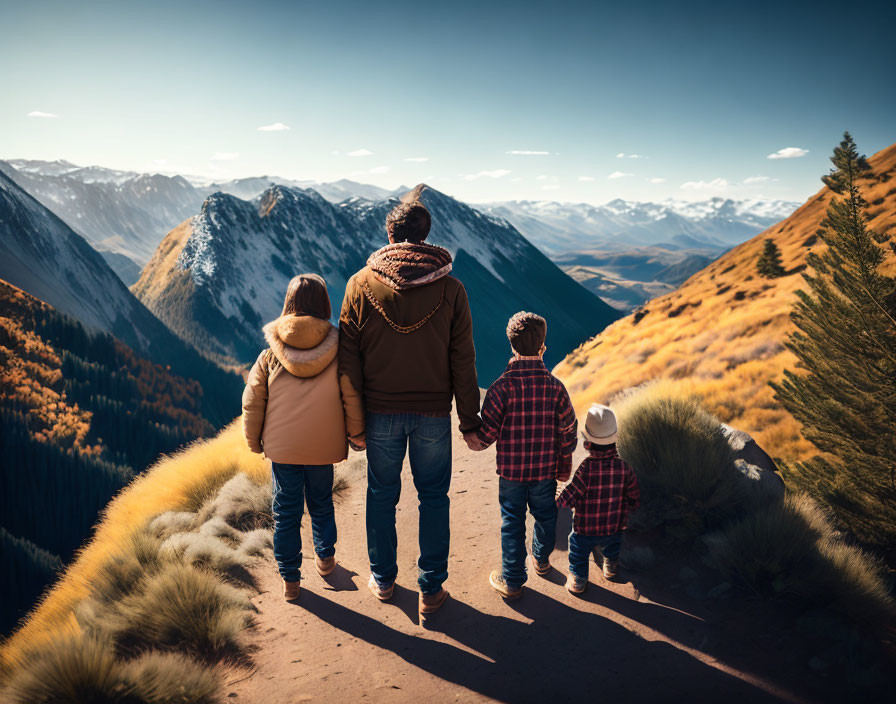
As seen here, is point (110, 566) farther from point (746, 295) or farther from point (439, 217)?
point (439, 217)

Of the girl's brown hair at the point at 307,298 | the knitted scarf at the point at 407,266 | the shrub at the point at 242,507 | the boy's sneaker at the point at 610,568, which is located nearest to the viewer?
the knitted scarf at the point at 407,266

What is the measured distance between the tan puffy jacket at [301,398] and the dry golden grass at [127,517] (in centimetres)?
182

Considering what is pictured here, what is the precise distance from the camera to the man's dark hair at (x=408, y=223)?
11.5 ft

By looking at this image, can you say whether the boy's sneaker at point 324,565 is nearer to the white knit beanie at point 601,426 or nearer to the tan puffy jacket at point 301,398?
the tan puffy jacket at point 301,398

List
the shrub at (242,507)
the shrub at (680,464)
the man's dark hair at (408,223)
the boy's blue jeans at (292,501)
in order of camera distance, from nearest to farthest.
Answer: the man's dark hair at (408,223) → the boy's blue jeans at (292,501) → the shrub at (680,464) → the shrub at (242,507)

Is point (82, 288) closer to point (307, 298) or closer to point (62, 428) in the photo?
point (62, 428)

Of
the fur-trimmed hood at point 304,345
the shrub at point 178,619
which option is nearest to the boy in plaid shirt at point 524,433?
the fur-trimmed hood at point 304,345

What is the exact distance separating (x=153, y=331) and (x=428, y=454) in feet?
305

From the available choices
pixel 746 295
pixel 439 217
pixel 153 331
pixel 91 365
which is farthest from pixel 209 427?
pixel 439 217

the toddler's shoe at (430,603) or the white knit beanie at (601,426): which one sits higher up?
the white knit beanie at (601,426)

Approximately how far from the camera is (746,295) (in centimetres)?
2608

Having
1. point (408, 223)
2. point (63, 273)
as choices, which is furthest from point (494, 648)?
point (63, 273)

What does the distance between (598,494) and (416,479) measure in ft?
5.20

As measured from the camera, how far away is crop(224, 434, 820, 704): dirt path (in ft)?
10.5
